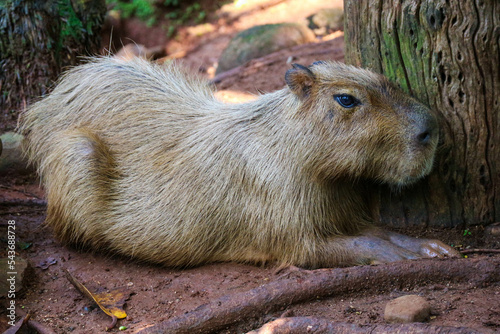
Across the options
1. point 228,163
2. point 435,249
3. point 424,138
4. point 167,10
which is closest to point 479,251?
point 435,249

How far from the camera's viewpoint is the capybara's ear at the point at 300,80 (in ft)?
12.5

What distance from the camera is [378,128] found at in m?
3.63

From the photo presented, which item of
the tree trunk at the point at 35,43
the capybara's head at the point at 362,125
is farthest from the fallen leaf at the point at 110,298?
the tree trunk at the point at 35,43

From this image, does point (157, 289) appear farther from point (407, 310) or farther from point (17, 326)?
point (407, 310)

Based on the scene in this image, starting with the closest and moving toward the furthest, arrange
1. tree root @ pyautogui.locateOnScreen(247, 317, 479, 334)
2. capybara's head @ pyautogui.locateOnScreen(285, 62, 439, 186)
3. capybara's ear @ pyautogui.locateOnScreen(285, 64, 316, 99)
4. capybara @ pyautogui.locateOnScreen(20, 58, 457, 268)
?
tree root @ pyautogui.locateOnScreen(247, 317, 479, 334) → capybara's head @ pyautogui.locateOnScreen(285, 62, 439, 186) → capybara @ pyautogui.locateOnScreen(20, 58, 457, 268) → capybara's ear @ pyautogui.locateOnScreen(285, 64, 316, 99)

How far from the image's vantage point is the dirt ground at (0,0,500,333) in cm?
313

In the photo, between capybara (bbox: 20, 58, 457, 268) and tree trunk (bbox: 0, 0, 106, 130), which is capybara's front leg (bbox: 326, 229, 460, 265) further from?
tree trunk (bbox: 0, 0, 106, 130)

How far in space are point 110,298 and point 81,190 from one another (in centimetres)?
104

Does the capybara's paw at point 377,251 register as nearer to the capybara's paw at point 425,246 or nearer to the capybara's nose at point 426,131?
the capybara's paw at point 425,246

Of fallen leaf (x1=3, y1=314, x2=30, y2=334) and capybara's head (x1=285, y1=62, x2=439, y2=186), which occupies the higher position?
capybara's head (x1=285, y1=62, x2=439, y2=186)

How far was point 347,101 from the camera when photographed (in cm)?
372

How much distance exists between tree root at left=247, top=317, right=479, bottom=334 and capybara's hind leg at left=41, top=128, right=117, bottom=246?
203cm

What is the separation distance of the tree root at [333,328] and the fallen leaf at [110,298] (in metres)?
1.06

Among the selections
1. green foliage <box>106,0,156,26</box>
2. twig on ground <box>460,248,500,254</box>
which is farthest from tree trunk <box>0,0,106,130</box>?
green foliage <box>106,0,156,26</box>
